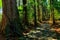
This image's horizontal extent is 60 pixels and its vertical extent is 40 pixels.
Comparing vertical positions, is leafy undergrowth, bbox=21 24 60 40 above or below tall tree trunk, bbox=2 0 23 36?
below

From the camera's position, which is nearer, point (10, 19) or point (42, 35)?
point (10, 19)

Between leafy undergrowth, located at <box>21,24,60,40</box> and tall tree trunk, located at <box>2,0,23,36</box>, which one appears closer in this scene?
tall tree trunk, located at <box>2,0,23,36</box>

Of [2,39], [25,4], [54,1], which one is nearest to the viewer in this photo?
[2,39]

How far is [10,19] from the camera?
34.5 ft

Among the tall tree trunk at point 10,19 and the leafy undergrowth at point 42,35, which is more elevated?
the tall tree trunk at point 10,19

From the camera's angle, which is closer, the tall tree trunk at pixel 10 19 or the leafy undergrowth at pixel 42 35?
the tall tree trunk at pixel 10 19

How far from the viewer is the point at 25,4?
698 inches

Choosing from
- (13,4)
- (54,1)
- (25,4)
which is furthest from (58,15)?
(13,4)

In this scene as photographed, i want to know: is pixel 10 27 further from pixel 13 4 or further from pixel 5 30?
pixel 13 4

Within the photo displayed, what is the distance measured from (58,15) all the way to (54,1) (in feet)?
31.9

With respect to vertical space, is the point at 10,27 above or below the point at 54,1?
below

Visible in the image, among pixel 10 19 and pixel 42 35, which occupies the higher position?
pixel 10 19

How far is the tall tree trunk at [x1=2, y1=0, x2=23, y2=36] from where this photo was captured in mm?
10289

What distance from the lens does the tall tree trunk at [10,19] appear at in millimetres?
10289
